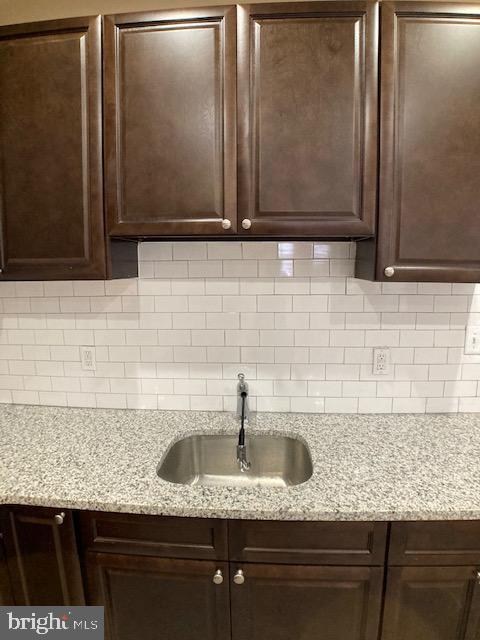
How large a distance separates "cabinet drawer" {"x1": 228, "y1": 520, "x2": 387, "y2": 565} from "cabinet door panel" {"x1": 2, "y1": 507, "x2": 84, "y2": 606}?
0.53 metres

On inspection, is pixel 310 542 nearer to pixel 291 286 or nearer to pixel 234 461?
pixel 234 461

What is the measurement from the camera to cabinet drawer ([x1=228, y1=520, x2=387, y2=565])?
994 mm

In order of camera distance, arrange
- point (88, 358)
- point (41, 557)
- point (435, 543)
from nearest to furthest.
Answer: point (435, 543)
point (41, 557)
point (88, 358)

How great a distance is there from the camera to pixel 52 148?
1.18m

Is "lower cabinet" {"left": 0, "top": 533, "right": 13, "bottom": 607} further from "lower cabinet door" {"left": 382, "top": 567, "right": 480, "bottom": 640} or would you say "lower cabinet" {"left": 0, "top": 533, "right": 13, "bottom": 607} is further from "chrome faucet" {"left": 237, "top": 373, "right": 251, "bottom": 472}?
"lower cabinet door" {"left": 382, "top": 567, "right": 480, "bottom": 640}

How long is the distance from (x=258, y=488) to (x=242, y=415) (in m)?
0.36

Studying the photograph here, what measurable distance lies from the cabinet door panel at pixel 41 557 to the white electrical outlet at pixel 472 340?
1665mm

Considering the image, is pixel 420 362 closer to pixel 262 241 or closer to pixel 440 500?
pixel 440 500

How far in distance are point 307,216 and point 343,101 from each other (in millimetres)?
376

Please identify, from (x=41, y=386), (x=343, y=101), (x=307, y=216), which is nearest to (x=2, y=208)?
(x=41, y=386)

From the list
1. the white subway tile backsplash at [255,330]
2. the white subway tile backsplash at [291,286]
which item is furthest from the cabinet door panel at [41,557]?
the white subway tile backsplash at [291,286]

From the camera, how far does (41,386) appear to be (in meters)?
1.65

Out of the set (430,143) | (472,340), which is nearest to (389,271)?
(430,143)

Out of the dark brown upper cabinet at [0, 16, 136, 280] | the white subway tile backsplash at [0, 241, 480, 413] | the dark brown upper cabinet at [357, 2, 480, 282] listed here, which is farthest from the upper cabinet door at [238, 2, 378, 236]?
the dark brown upper cabinet at [0, 16, 136, 280]
